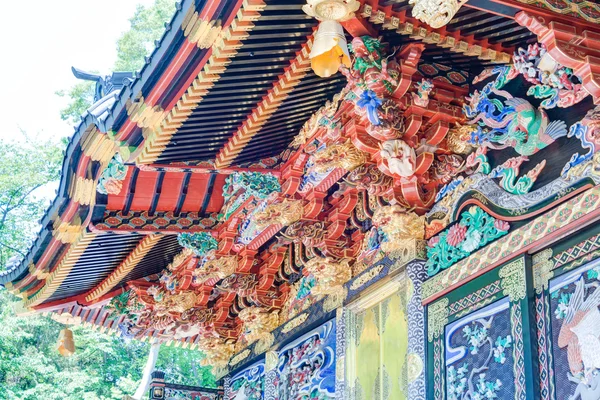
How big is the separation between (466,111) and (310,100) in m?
1.17

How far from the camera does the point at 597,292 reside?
4.51m

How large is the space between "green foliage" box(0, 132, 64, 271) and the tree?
6.02 feet

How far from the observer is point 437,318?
5.79 m

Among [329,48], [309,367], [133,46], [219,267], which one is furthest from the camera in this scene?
[133,46]

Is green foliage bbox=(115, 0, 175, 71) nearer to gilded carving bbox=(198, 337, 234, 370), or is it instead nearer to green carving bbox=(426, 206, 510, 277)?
gilded carving bbox=(198, 337, 234, 370)

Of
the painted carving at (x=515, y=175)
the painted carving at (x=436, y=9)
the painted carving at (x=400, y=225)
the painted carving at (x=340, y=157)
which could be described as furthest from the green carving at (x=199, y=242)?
the painted carving at (x=436, y=9)

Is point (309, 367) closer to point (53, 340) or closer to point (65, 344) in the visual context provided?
point (65, 344)

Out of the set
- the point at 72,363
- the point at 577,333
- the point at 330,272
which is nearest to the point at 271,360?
the point at 330,272

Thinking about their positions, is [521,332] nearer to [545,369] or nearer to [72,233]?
[545,369]

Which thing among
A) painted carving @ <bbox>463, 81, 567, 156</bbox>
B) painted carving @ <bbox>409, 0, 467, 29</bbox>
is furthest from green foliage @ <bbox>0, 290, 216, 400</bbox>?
painted carving @ <bbox>409, 0, 467, 29</bbox>

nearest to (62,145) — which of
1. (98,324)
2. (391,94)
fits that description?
(98,324)

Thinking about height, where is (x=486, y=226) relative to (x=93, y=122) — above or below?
below

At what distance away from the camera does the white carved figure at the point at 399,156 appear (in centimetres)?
573

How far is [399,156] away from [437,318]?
110 cm
